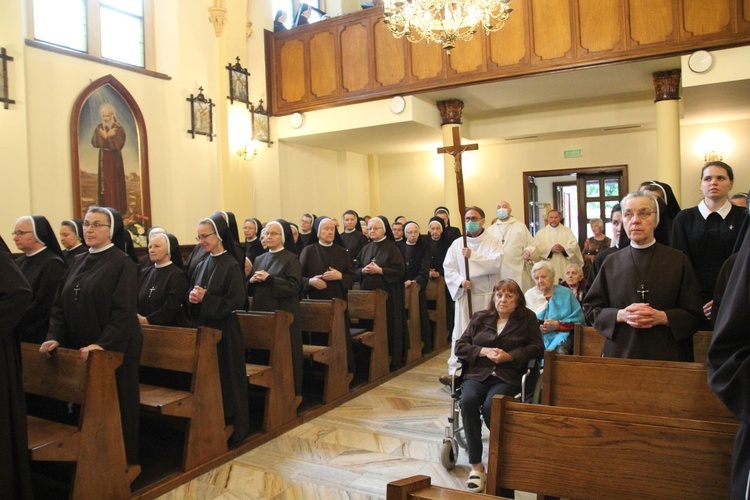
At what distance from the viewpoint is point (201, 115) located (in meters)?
9.86

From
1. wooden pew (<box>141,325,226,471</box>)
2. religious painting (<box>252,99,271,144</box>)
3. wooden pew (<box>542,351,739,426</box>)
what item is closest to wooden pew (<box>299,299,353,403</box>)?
wooden pew (<box>141,325,226,471</box>)

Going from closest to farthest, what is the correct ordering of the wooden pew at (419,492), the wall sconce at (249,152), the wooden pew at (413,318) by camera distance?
1. the wooden pew at (419,492)
2. the wooden pew at (413,318)
3. the wall sconce at (249,152)

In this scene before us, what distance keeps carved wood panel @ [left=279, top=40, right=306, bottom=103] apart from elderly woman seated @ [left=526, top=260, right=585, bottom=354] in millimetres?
7180

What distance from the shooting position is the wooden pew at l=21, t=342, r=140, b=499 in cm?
341

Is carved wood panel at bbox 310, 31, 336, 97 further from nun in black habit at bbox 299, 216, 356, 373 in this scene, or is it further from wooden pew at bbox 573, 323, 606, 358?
wooden pew at bbox 573, 323, 606, 358

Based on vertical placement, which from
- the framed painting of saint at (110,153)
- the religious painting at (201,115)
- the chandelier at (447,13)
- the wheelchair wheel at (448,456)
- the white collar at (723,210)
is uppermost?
the chandelier at (447,13)

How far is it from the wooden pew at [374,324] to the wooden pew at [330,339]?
0.49 meters

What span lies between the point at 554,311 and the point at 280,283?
247cm

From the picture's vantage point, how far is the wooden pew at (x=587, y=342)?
382cm

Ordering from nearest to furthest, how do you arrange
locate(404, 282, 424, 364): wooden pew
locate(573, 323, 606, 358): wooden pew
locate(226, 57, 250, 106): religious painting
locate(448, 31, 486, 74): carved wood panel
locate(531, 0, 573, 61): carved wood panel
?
locate(573, 323, 606, 358): wooden pew, locate(404, 282, 424, 364): wooden pew, locate(531, 0, 573, 61): carved wood panel, locate(448, 31, 486, 74): carved wood panel, locate(226, 57, 250, 106): religious painting

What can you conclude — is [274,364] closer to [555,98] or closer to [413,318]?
[413,318]

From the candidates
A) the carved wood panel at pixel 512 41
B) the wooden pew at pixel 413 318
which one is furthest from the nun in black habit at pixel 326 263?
the carved wood panel at pixel 512 41

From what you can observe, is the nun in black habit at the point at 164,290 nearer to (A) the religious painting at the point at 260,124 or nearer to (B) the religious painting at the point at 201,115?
(B) the religious painting at the point at 201,115

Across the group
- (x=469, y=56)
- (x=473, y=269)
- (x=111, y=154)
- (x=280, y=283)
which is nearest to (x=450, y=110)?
(x=469, y=56)
